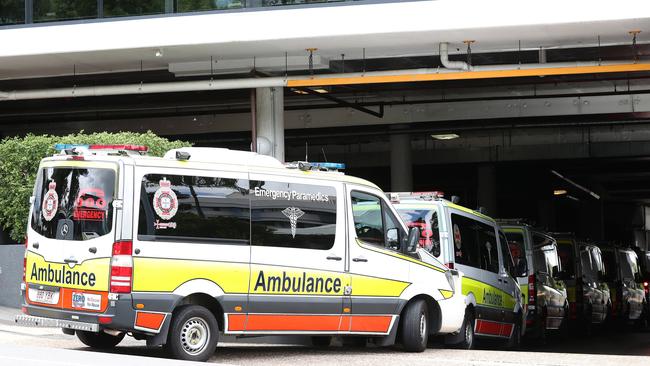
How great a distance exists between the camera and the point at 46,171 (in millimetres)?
11773

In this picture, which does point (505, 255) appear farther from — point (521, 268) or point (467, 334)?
point (467, 334)

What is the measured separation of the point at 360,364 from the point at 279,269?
1379mm

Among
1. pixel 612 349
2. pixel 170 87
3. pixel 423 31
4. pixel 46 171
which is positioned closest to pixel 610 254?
pixel 612 349

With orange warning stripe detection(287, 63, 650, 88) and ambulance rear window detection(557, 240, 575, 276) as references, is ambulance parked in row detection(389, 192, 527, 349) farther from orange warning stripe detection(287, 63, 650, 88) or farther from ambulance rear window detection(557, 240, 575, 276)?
ambulance rear window detection(557, 240, 575, 276)

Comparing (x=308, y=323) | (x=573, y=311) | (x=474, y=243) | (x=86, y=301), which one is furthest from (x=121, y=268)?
(x=573, y=311)

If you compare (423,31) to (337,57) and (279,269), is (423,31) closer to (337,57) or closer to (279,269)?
(337,57)

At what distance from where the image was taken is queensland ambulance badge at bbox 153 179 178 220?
1129 centimetres

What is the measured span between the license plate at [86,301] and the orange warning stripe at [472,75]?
438 inches

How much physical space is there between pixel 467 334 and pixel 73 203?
647 centimetres

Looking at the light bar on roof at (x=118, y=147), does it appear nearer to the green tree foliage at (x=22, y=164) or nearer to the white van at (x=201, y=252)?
the white van at (x=201, y=252)

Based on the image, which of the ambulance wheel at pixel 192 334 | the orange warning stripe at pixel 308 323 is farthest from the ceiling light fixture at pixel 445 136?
the ambulance wheel at pixel 192 334

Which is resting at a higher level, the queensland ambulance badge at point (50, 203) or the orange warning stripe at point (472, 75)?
the orange warning stripe at point (472, 75)

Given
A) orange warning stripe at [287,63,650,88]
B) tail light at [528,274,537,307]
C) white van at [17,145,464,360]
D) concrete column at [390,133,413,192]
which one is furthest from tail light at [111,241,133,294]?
concrete column at [390,133,413,192]

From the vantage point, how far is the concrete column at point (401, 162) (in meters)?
34.7
